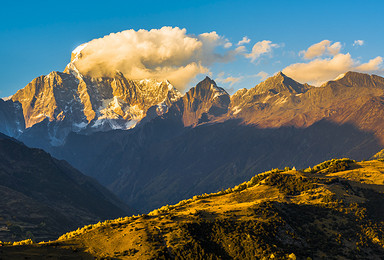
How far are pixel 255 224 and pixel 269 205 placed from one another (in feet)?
43.7

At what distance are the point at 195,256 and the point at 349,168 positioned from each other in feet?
314

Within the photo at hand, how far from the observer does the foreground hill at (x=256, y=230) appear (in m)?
77.2

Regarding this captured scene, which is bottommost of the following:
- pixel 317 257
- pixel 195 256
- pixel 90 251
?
pixel 317 257

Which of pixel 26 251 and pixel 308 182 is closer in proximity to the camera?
pixel 26 251

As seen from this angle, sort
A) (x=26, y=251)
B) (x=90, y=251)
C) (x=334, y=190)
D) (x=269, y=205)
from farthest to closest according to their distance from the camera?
(x=334, y=190) → (x=269, y=205) → (x=90, y=251) → (x=26, y=251)

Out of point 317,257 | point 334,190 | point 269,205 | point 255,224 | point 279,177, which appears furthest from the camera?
point 279,177

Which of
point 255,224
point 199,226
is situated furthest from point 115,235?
point 255,224

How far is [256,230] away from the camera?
285 feet

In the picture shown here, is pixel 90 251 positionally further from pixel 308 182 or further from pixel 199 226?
pixel 308 182

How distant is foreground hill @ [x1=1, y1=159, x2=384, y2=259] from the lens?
77188 millimetres

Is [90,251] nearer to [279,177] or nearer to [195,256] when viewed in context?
[195,256]

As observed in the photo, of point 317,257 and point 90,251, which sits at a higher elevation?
point 90,251

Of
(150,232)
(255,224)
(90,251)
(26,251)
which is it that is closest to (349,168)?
(255,224)

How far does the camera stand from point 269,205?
332 ft
